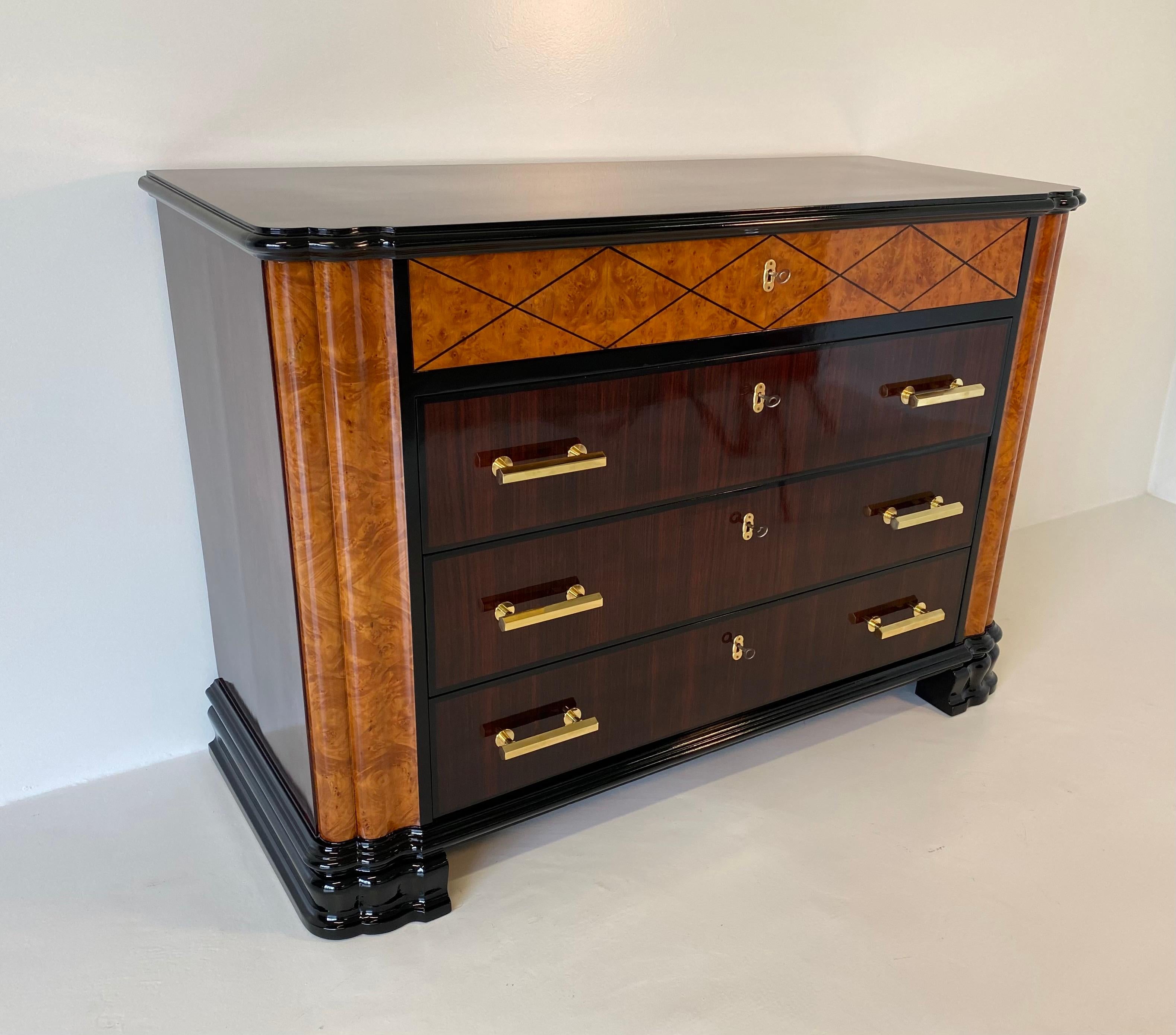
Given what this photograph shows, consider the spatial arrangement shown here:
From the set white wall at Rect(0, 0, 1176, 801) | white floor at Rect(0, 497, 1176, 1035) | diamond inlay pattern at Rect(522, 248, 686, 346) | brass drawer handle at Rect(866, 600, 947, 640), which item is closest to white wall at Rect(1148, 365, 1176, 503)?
white wall at Rect(0, 0, 1176, 801)

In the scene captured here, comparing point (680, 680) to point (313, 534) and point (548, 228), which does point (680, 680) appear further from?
point (548, 228)

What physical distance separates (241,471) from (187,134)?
551 mm

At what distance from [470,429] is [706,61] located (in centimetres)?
108

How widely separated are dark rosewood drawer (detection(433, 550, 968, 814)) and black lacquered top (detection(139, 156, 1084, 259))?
0.62 meters

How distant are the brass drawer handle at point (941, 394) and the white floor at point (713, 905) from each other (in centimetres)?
66

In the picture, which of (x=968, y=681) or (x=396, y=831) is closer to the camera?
(x=396, y=831)

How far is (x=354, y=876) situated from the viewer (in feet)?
5.00

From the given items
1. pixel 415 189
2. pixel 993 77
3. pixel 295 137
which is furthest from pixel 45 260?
pixel 993 77

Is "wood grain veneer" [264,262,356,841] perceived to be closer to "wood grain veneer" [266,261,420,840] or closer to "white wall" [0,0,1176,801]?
"wood grain veneer" [266,261,420,840]

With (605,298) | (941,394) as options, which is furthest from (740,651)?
(605,298)

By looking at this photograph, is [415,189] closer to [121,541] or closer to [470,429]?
[470,429]

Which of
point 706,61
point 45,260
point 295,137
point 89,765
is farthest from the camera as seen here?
point 706,61

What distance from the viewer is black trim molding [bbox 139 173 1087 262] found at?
119cm

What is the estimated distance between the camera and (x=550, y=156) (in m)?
1.96
